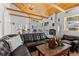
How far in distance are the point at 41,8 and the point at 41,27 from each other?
15.1 inches

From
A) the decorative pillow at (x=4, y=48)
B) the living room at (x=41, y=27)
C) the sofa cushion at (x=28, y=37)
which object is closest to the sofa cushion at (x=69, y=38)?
the living room at (x=41, y=27)

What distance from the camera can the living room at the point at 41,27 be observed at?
8.14ft

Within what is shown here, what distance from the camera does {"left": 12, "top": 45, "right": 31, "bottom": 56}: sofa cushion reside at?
2.50 m

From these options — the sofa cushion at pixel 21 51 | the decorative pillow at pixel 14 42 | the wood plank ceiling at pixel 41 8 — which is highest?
the wood plank ceiling at pixel 41 8

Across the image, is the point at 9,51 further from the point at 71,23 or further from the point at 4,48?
the point at 71,23

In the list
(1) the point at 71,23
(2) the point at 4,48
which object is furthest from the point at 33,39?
(1) the point at 71,23

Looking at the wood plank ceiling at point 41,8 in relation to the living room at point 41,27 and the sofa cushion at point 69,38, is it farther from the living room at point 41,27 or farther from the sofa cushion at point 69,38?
the sofa cushion at point 69,38

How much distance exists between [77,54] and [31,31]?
1.04 metres

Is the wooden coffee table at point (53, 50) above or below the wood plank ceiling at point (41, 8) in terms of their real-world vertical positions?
below

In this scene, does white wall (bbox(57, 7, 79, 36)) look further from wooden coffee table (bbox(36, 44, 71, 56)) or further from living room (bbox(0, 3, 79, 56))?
wooden coffee table (bbox(36, 44, 71, 56))

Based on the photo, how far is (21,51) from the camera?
252 centimetres

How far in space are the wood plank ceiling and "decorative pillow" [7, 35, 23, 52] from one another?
0.56 m

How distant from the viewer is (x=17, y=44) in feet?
8.26

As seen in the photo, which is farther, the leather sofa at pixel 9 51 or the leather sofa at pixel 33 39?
the leather sofa at pixel 33 39
